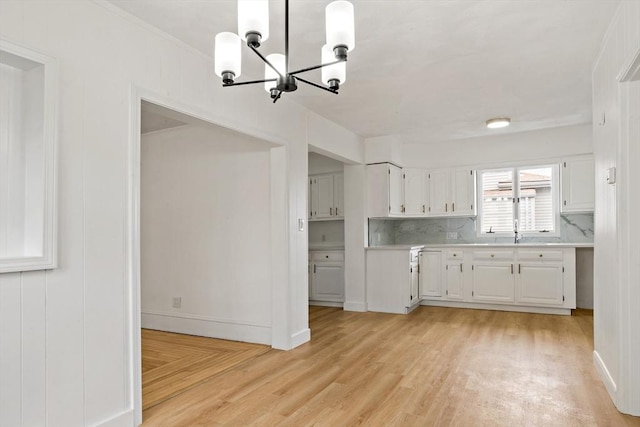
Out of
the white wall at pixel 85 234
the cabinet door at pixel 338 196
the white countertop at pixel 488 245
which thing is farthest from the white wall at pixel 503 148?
the white wall at pixel 85 234

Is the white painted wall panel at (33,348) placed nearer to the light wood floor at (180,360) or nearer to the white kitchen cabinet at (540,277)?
the light wood floor at (180,360)

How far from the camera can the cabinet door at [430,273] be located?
6.07 metres

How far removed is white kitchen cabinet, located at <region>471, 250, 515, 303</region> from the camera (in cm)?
561

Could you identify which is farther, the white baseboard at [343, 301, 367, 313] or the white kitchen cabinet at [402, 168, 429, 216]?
the white kitchen cabinet at [402, 168, 429, 216]

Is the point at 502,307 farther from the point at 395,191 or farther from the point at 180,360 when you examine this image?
the point at 180,360

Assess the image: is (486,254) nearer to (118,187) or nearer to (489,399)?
(489,399)

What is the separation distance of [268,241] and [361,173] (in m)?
2.28

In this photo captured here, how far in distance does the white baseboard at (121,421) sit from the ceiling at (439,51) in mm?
2408

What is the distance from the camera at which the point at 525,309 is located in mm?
5590

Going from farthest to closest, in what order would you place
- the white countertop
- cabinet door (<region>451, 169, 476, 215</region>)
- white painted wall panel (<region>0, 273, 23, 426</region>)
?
cabinet door (<region>451, 169, 476, 215</region>) < the white countertop < white painted wall panel (<region>0, 273, 23, 426</region>)

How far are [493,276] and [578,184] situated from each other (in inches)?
66.1

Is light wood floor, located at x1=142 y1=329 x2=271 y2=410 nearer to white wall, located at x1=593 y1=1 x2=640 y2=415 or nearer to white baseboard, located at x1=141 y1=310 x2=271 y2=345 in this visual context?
white baseboard, located at x1=141 y1=310 x2=271 y2=345

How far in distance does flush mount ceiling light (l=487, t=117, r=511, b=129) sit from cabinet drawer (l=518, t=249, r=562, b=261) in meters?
1.71

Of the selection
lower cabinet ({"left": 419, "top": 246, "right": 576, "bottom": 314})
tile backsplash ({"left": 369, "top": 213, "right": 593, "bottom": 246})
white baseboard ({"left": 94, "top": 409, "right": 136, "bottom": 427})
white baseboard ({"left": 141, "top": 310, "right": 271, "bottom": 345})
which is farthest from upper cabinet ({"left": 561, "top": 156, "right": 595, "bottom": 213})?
white baseboard ({"left": 94, "top": 409, "right": 136, "bottom": 427})
